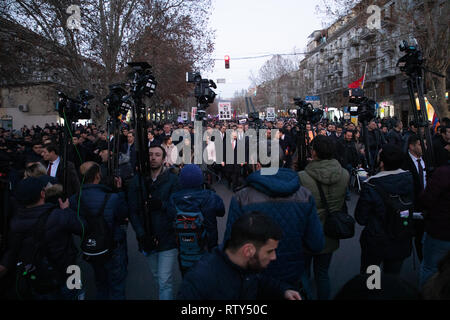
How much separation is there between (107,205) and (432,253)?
3.24m

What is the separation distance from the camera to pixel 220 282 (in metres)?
1.77

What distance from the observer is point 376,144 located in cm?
923

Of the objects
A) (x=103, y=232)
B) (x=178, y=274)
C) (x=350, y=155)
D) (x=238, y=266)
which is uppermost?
(x=350, y=155)

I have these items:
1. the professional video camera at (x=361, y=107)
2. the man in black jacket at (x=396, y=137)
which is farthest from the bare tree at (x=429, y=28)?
the professional video camera at (x=361, y=107)

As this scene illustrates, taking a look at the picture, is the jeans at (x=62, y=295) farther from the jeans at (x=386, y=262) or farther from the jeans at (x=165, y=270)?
the jeans at (x=386, y=262)

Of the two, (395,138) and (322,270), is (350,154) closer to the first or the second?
(395,138)

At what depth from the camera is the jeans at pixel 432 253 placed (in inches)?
126

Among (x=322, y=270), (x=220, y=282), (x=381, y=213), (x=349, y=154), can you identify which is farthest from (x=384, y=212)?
(x=349, y=154)

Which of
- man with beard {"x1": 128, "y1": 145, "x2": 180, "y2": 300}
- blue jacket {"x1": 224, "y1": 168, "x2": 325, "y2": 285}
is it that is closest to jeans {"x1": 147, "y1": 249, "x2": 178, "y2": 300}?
man with beard {"x1": 128, "y1": 145, "x2": 180, "y2": 300}

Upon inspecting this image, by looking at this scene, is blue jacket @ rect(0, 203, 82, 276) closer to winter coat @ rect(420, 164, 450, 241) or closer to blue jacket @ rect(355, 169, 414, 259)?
blue jacket @ rect(355, 169, 414, 259)

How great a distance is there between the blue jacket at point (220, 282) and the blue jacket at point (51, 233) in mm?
1683
